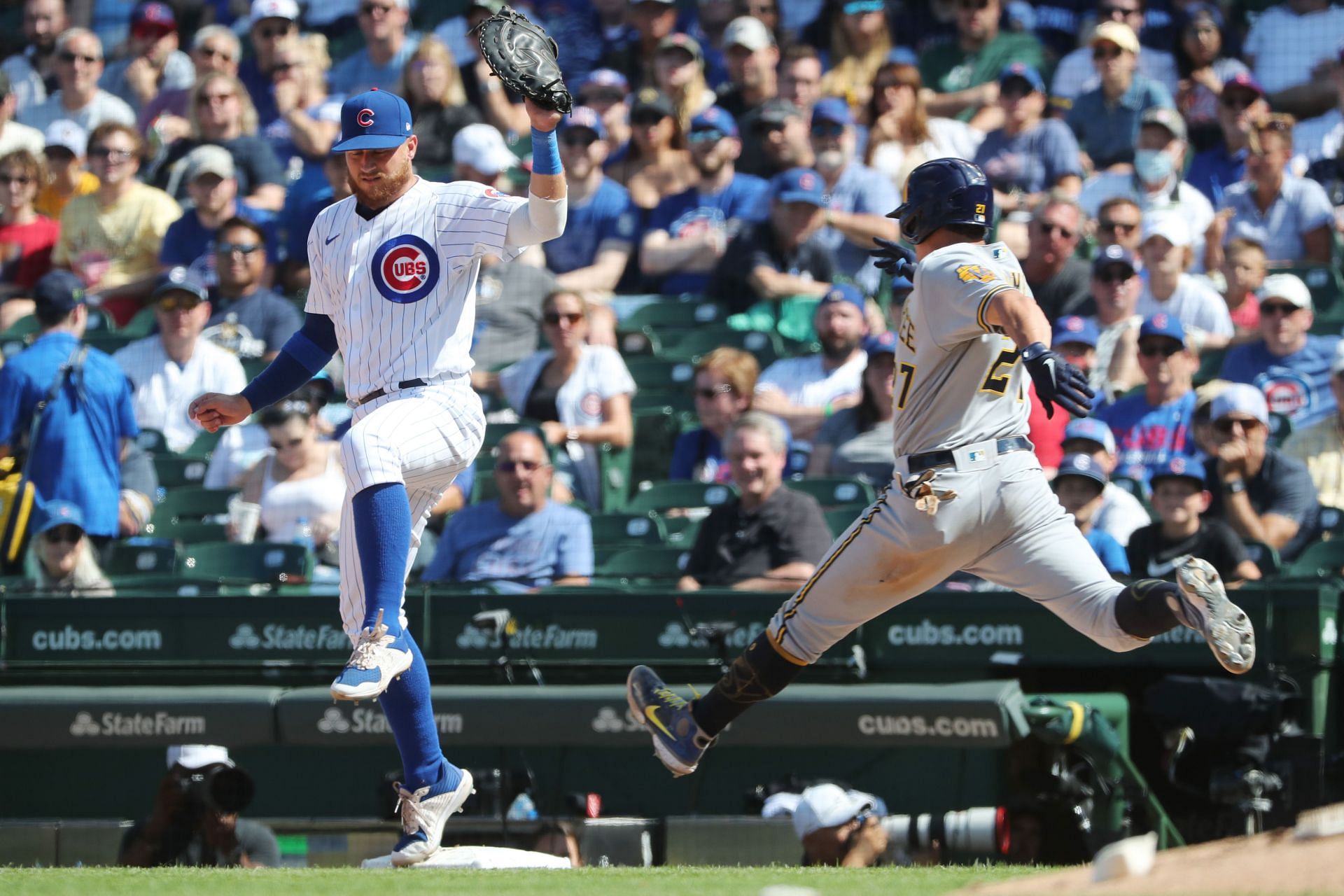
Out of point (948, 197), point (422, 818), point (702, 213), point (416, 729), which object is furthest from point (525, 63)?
point (702, 213)

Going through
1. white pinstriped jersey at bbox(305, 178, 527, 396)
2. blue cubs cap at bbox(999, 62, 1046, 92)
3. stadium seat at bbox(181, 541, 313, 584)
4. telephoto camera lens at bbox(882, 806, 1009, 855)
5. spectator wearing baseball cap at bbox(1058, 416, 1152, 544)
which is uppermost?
blue cubs cap at bbox(999, 62, 1046, 92)

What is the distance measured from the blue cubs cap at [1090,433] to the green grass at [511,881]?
9.49ft

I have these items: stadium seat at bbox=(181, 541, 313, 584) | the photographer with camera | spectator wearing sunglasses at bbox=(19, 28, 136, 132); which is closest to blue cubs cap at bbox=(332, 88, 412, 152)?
the photographer with camera

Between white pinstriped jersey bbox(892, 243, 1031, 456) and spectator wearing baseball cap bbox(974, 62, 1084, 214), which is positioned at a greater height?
spectator wearing baseball cap bbox(974, 62, 1084, 214)

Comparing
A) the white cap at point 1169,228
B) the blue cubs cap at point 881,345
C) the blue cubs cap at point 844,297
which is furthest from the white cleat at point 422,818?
the white cap at point 1169,228

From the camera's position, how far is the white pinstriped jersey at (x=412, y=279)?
4824 mm

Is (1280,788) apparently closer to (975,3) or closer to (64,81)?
(975,3)

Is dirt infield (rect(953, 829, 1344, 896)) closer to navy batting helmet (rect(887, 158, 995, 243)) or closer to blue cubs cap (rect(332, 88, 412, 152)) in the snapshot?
navy batting helmet (rect(887, 158, 995, 243))

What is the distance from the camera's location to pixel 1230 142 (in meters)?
10.2

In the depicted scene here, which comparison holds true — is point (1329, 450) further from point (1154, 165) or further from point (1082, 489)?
point (1154, 165)

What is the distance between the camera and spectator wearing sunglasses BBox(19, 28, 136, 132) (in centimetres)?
1221

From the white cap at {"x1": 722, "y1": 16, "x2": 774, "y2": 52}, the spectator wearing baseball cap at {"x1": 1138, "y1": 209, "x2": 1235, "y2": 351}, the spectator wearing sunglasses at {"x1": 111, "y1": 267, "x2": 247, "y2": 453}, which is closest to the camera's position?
the spectator wearing baseball cap at {"x1": 1138, "y1": 209, "x2": 1235, "y2": 351}

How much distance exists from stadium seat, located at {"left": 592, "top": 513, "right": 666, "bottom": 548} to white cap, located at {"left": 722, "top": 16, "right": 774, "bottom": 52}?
378cm

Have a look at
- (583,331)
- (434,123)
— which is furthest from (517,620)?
A: (434,123)
